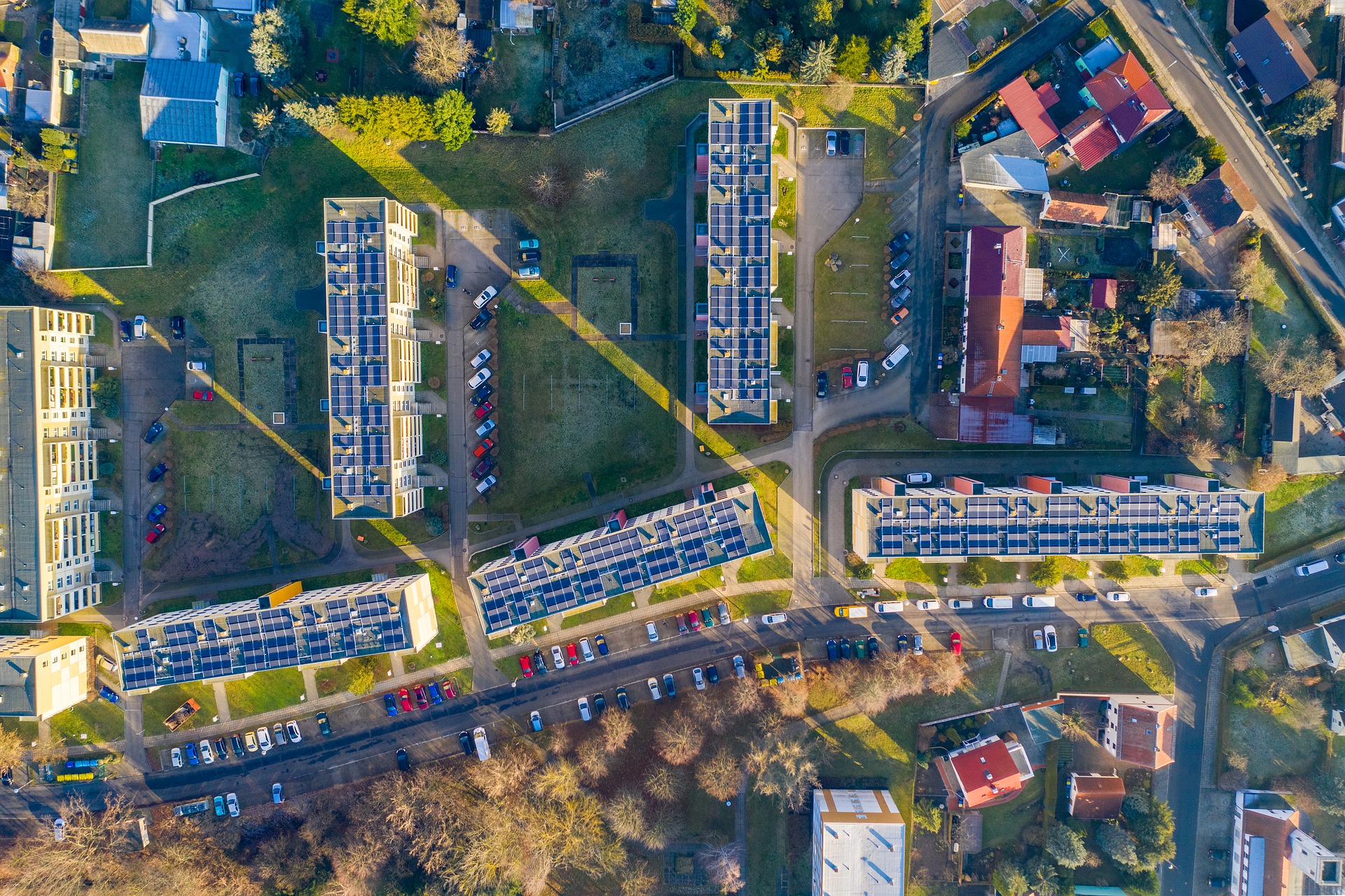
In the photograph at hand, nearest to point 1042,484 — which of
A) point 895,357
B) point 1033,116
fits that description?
point 895,357

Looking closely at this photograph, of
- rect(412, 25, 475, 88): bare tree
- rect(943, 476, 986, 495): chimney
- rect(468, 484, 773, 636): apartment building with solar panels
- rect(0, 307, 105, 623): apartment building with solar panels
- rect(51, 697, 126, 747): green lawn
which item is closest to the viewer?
rect(468, 484, 773, 636): apartment building with solar panels

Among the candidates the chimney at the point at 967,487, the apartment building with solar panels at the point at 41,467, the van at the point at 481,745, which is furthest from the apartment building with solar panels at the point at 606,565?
the apartment building with solar panels at the point at 41,467

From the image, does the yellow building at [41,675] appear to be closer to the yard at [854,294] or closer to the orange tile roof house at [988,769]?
the yard at [854,294]

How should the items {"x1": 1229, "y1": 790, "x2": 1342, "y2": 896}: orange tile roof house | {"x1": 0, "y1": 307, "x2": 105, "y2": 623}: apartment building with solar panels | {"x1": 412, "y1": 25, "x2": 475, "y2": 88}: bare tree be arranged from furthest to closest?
{"x1": 1229, "y1": 790, "x2": 1342, "y2": 896}: orange tile roof house → {"x1": 412, "y1": 25, "x2": 475, "y2": 88}: bare tree → {"x1": 0, "y1": 307, "x2": 105, "y2": 623}: apartment building with solar panels

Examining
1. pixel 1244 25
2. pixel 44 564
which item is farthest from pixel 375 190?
pixel 1244 25

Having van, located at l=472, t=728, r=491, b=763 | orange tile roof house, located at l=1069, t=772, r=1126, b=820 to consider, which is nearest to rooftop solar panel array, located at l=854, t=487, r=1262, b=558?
orange tile roof house, located at l=1069, t=772, r=1126, b=820

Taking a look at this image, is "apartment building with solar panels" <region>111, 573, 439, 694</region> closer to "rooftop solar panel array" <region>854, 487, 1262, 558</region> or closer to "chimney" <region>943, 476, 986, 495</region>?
"rooftop solar panel array" <region>854, 487, 1262, 558</region>

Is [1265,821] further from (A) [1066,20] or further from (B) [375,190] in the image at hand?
(B) [375,190]
